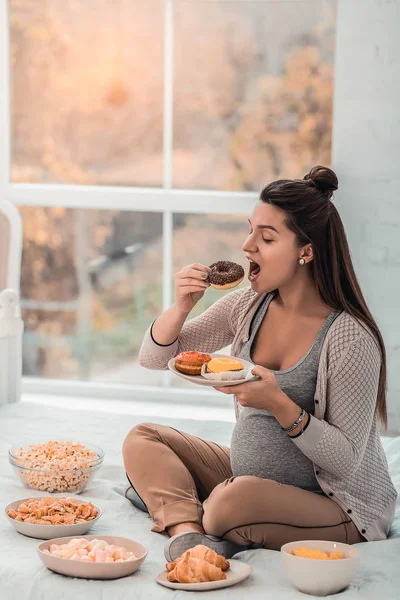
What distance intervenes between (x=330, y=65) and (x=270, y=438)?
211cm

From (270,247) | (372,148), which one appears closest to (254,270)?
(270,247)

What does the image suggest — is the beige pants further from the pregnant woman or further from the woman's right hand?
the woman's right hand

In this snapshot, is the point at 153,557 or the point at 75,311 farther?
the point at 75,311

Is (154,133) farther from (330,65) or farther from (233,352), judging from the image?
(233,352)

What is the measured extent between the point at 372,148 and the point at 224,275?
58.1 inches

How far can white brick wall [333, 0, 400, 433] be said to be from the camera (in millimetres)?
3547

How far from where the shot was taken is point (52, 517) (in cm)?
222

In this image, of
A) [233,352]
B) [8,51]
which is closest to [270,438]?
[233,352]

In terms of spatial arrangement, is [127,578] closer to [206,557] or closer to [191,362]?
[206,557]

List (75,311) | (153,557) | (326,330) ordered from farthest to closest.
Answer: (75,311)
(326,330)
(153,557)

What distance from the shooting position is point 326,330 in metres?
2.27

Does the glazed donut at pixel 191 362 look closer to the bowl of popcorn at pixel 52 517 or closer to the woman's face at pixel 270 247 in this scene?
the woman's face at pixel 270 247

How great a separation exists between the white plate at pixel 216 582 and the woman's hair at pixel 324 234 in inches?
22.5

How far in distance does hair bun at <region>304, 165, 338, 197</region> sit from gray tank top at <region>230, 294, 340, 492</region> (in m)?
0.33
